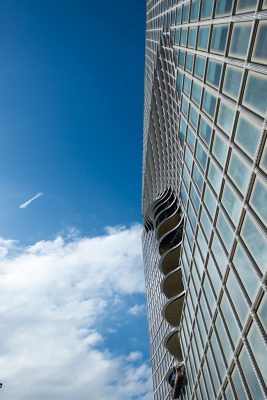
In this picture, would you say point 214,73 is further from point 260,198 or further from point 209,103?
point 260,198

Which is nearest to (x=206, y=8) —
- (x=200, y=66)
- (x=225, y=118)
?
(x=200, y=66)

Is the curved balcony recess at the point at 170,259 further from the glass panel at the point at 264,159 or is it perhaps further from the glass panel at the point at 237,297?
the glass panel at the point at 264,159

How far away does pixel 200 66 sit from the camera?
2456cm

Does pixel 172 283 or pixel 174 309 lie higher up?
pixel 172 283

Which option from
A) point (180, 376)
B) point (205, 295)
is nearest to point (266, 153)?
point (205, 295)

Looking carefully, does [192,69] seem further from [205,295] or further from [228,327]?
[228,327]

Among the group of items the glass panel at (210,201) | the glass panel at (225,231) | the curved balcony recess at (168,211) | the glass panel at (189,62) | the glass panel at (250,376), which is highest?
the curved balcony recess at (168,211)

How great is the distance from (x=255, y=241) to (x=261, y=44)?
8.63m

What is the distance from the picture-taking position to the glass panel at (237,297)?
1600 cm

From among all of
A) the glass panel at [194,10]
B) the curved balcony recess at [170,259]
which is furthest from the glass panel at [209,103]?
the curved balcony recess at [170,259]

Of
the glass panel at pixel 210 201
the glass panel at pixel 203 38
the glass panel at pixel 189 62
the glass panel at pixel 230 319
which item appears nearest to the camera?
the glass panel at pixel 230 319

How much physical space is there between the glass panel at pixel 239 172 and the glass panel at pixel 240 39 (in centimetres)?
502

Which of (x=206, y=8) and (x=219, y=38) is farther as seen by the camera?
(x=206, y=8)

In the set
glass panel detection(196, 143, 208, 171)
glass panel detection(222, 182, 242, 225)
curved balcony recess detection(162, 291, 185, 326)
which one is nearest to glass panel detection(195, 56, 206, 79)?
glass panel detection(196, 143, 208, 171)
